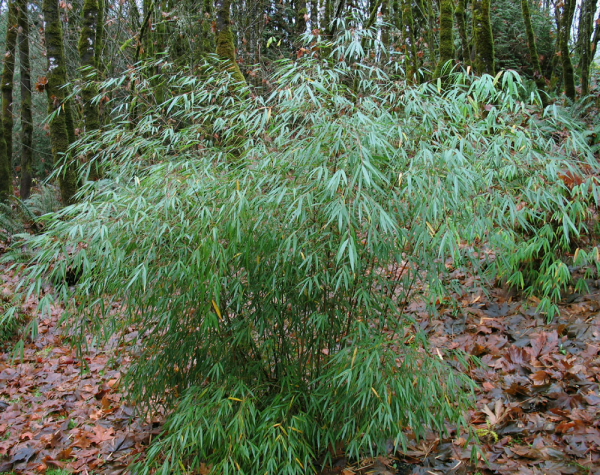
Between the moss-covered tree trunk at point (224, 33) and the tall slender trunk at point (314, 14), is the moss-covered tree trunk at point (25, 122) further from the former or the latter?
the moss-covered tree trunk at point (224, 33)

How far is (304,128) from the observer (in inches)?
85.0

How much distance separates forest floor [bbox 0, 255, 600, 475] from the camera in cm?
234

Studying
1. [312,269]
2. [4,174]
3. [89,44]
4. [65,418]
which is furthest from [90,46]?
[312,269]

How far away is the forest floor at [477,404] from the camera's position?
2.34 m

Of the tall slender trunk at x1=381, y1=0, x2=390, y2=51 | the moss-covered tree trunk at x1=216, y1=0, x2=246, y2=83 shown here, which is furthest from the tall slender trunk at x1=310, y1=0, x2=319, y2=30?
the moss-covered tree trunk at x1=216, y1=0, x2=246, y2=83

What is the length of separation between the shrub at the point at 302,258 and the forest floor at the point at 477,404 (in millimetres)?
414

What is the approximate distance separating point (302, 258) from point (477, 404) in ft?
5.29

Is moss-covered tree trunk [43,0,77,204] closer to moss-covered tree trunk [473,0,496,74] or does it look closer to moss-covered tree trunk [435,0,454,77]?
moss-covered tree trunk [435,0,454,77]

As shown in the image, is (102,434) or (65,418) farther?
(65,418)

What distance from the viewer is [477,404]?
2756 millimetres

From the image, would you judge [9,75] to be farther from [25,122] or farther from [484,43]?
[484,43]

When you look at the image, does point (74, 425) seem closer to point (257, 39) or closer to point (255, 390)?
point (255, 390)

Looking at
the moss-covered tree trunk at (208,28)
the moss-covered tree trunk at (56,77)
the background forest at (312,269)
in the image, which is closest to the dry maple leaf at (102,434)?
the background forest at (312,269)

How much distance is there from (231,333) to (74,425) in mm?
1861
